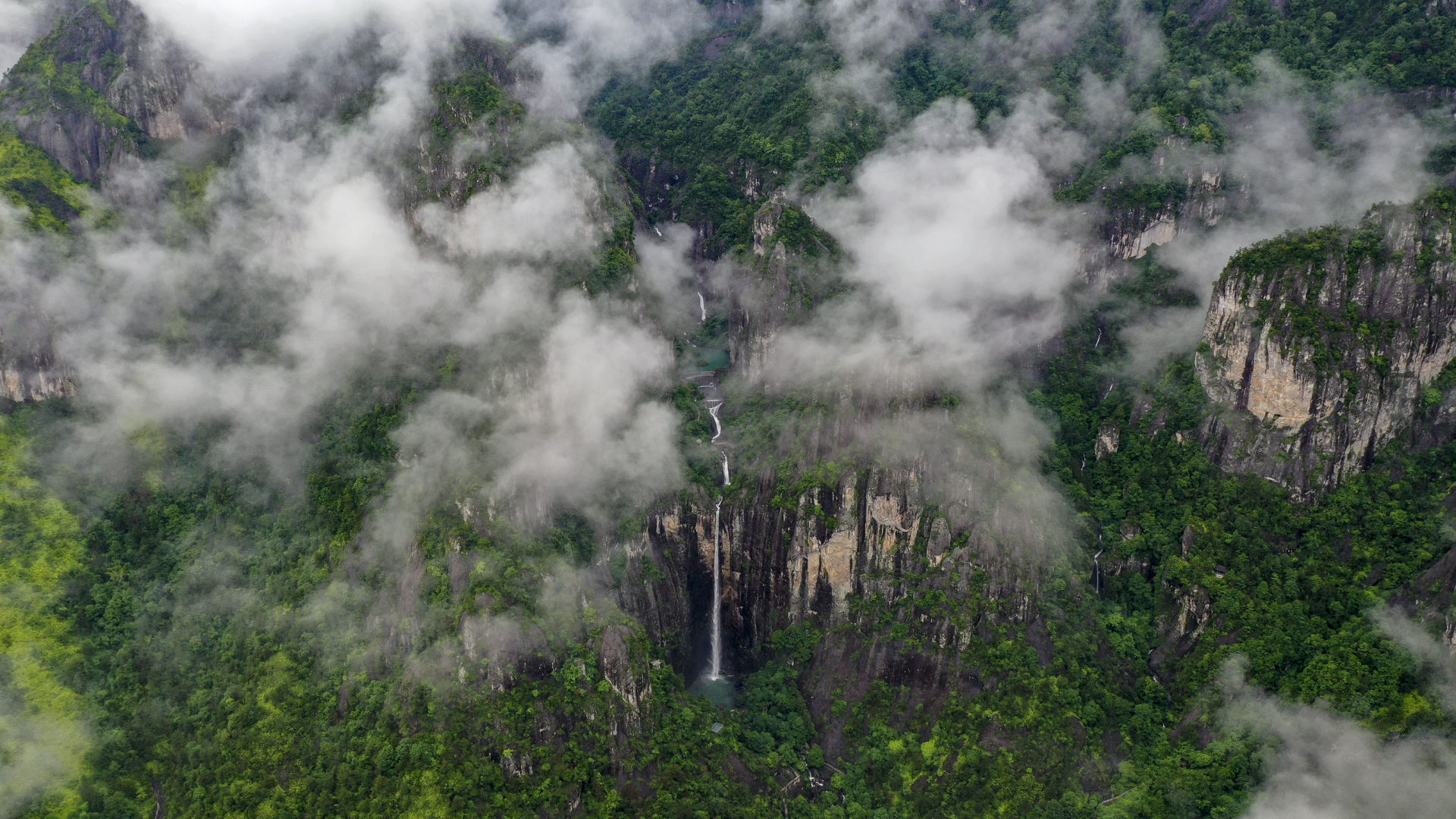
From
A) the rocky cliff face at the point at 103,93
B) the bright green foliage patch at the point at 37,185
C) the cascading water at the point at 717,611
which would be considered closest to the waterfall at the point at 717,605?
the cascading water at the point at 717,611

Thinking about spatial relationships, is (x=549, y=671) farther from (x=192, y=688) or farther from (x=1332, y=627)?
(x=1332, y=627)

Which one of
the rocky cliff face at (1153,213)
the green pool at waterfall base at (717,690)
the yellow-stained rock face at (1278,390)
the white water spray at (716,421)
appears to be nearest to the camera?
the yellow-stained rock face at (1278,390)

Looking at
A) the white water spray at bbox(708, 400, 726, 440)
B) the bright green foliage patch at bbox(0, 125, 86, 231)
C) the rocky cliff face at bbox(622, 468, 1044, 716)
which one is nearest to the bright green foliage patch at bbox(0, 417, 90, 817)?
the bright green foliage patch at bbox(0, 125, 86, 231)

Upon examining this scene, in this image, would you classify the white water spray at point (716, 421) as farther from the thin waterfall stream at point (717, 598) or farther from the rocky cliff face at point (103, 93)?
the rocky cliff face at point (103, 93)

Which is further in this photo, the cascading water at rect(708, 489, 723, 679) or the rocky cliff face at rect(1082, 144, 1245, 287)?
the rocky cliff face at rect(1082, 144, 1245, 287)

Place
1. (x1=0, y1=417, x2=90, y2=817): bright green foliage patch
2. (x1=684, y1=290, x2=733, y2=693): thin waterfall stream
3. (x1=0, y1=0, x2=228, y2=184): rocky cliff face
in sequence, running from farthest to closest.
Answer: (x1=0, y1=0, x2=228, y2=184): rocky cliff face, (x1=684, y1=290, x2=733, y2=693): thin waterfall stream, (x1=0, y1=417, x2=90, y2=817): bright green foliage patch

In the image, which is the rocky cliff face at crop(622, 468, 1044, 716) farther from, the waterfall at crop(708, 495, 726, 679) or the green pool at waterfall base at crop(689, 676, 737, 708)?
the green pool at waterfall base at crop(689, 676, 737, 708)

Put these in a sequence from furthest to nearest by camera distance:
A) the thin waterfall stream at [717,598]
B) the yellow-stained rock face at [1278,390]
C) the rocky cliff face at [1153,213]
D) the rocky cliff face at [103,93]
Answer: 1. the rocky cliff face at [103,93]
2. the rocky cliff face at [1153,213]
3. the thin waterfall stream at [717,598]
4. the yellow-stained rock face at [1278,390]

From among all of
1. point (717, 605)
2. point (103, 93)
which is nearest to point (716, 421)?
point (717, 605)
